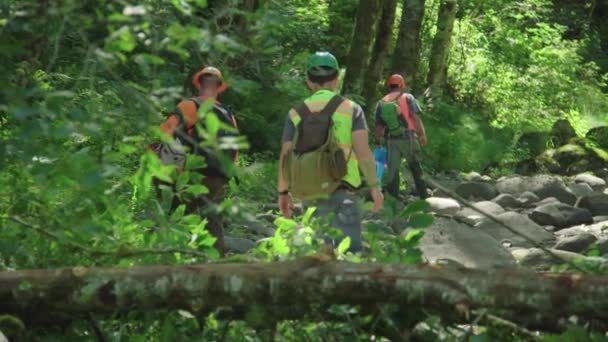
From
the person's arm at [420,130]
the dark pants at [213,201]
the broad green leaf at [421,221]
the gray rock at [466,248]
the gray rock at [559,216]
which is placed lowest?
the gray rock at [559,216]

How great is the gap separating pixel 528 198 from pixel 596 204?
4.56ft

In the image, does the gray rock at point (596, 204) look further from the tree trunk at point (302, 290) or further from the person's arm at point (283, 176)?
the tree trunk at point (302, 290)

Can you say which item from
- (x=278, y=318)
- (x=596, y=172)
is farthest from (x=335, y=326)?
(x=596, y=172)

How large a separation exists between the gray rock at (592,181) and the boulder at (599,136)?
15.9 ft

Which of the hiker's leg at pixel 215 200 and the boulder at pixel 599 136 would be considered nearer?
the hiker's leg at pixel 215 200

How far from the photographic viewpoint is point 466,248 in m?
10.8

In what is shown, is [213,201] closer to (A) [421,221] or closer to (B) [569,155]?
(A) [421,221]

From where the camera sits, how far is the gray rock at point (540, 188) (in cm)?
1806

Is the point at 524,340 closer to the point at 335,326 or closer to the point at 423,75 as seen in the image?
the point at 335,326

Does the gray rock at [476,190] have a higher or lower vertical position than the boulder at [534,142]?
higher

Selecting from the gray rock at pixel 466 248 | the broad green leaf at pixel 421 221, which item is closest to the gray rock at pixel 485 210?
the gray rock at pixel 466 248

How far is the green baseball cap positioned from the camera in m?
7.59

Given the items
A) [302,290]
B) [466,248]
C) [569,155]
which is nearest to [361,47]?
[569,155]

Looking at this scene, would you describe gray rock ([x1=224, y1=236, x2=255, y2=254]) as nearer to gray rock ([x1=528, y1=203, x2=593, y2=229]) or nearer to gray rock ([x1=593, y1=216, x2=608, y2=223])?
gray rock ([x1=528, y1=203, x2=593, y2=229])
